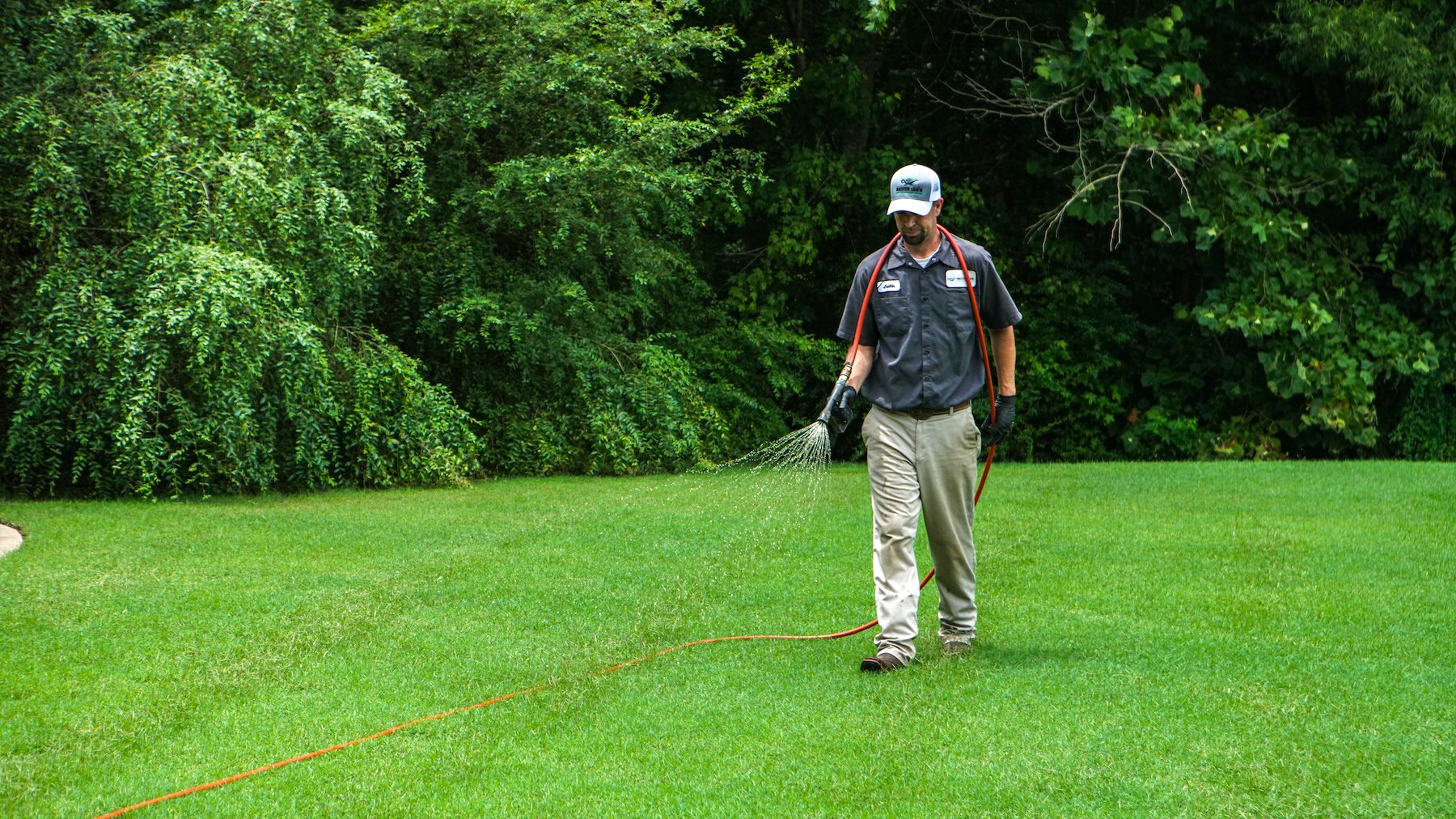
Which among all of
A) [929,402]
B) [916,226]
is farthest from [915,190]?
[929,402]

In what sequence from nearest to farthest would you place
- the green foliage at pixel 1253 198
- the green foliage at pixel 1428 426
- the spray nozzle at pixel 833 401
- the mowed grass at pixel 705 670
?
the mowed grass at pixel 705 670 < the spray nozzle at pixel 833 401 < the green foliage at pixel 1253 198 < the green foliage at pixel 1428 426

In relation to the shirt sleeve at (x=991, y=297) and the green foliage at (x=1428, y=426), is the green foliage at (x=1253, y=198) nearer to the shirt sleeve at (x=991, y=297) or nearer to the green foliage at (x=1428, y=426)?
the green foliage at (x=1428, y=426)

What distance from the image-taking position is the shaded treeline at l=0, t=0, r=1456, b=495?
38.6 ft

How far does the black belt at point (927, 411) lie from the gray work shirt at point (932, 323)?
19 millimetres

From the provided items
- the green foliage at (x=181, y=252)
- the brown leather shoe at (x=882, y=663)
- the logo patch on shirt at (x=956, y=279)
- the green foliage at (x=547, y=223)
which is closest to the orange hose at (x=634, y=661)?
the logo patch on shirt at (x=956, y=279)

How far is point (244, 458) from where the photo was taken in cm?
1204

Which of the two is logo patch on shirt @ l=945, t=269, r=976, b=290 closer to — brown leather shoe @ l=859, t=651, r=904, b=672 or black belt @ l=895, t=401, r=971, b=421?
black belt @ l=895, t=401, r=971, b=421

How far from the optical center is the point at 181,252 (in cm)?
1132

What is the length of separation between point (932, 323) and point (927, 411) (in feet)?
1.29

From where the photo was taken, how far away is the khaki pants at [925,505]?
6273 millimetres

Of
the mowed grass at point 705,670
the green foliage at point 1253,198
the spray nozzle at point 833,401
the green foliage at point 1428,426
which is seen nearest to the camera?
the mowed grass at point 705,670

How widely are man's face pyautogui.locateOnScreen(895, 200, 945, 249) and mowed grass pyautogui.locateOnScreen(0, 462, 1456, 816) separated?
1.85m

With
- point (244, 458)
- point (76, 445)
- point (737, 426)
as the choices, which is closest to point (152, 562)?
point (244, 458)

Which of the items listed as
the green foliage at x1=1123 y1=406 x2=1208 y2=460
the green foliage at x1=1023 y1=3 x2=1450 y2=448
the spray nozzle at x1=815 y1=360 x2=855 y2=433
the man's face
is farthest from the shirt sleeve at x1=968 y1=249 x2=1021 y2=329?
the green foliage at x1=1123 y1=406 x2=1208 y2=460
